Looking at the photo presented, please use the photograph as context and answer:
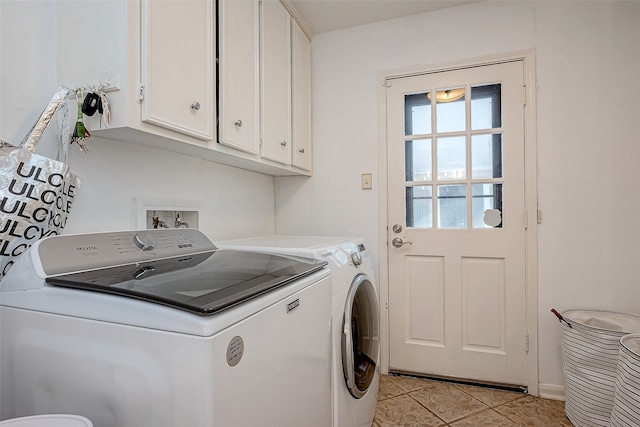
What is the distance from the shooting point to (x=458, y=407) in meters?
1.85

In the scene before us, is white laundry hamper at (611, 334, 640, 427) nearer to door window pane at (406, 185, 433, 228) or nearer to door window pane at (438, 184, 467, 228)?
door window pane at (438, 184, 467, 228)

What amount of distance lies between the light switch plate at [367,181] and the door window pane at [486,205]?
25.4 inches

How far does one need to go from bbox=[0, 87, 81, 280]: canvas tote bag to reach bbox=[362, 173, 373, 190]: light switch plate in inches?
65.5

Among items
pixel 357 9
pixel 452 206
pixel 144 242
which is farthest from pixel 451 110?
pixel 144 242

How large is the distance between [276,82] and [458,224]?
142 cm

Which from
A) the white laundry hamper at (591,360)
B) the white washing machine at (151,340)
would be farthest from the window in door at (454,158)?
the white washing machine at (151,340)

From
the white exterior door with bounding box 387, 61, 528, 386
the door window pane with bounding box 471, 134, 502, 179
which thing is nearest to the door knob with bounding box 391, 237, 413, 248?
the white exterior door with bounding box 387, 61, 528, 386

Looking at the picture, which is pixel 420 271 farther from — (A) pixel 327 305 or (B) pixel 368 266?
(A) pixel 327 305

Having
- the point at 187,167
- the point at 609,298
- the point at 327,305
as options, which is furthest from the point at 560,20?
the point at 187,167

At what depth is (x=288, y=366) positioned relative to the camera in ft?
2.80

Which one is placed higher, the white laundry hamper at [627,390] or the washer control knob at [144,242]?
the washer control knob at [144,242]

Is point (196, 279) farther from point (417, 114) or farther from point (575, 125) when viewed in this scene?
point (575, 125)

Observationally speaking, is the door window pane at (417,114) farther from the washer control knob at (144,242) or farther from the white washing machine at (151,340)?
the washer control knob at (144,242)

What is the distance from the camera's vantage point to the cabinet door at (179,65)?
3.44 ft
